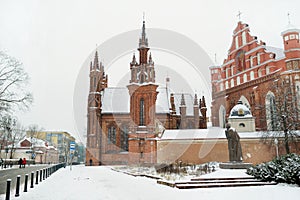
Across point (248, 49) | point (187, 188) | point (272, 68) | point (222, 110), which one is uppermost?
point (248, 49)

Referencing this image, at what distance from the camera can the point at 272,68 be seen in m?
36.5

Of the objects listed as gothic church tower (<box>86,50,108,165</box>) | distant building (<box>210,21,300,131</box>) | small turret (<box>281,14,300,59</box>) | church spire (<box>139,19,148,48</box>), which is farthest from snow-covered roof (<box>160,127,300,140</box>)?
church spire (<box>139,19,148,48</box>)

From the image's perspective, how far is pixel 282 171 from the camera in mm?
12070

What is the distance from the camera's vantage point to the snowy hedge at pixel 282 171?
11.5 meters

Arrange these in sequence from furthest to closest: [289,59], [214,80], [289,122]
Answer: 1. [214,80]
2. [289,59]
3. [289,122]

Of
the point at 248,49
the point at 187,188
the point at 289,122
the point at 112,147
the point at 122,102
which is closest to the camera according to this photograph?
the point at 187,188

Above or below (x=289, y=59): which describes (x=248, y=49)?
above

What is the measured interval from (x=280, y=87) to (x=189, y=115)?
21731 millimetres

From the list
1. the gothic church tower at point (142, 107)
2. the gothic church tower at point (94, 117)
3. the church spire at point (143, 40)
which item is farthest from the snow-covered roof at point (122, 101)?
the church spire at point (143, 40)

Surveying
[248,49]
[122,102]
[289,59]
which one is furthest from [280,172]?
[122,102]

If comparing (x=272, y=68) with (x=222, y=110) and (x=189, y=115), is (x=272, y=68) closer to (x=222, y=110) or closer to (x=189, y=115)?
(x=222, y=110)

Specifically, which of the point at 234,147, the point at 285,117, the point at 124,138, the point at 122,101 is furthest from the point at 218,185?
the point at 122,101

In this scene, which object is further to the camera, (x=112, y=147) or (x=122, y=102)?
Answer: (x=122, y=102)

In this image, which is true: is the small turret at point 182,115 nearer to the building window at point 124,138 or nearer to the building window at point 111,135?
the building window at point 124,138
